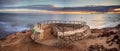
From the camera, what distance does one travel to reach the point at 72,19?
21.6 ft

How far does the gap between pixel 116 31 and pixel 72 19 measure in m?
1.12

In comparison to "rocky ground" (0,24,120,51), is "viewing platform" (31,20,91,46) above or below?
above

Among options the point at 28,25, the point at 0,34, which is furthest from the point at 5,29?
the point at 28,25

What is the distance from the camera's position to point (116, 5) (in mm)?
6602

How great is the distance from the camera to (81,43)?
20.9ft

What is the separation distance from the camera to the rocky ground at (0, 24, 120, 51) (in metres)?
6.32

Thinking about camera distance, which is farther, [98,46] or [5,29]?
[5,29]

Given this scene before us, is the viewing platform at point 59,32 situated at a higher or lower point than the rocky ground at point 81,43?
higher

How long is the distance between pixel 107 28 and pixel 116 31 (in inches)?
9.3

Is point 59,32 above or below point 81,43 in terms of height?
above

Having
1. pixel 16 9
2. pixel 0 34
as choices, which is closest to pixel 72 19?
pixel 16 9

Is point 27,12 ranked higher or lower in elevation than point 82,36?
higher

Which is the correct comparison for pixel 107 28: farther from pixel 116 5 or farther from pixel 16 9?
pixel 16 9

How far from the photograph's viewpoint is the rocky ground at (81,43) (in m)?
6.32
